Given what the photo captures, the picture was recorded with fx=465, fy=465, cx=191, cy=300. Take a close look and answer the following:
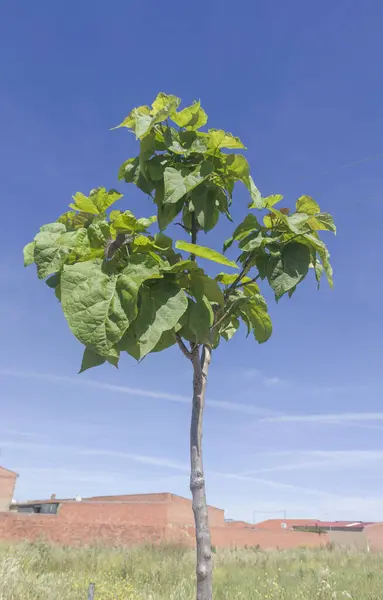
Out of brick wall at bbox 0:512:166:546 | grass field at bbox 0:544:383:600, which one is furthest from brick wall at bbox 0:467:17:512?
grass field at bbox 0:544:383:600

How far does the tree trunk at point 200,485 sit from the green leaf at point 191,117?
836 millimetres

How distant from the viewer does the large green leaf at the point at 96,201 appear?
4.90 feet

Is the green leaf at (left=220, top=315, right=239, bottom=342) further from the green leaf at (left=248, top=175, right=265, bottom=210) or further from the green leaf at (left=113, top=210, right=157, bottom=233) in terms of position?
the green leaf at (left=113, top=210, right=157, bottom=233)

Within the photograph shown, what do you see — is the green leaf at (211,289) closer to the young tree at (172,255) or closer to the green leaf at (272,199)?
the young tree at (172,255)

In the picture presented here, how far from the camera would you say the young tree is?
123 centimetres

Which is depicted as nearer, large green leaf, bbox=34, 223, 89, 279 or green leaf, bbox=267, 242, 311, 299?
large green leaf, bbox=34, 223, 89, 279

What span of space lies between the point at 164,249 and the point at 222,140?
46 cm

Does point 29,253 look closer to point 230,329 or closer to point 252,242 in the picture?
point 252,242

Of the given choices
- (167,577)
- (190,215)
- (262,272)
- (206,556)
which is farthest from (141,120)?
(167,577)

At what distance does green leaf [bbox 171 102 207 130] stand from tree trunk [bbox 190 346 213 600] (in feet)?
2.74

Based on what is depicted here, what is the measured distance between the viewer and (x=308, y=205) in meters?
1.64

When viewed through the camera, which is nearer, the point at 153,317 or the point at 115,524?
the point at 153,317

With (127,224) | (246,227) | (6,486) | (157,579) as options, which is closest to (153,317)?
(127,224)

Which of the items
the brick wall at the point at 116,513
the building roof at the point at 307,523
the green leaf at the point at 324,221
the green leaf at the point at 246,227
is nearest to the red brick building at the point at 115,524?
the brick wall at the point at 116,513
